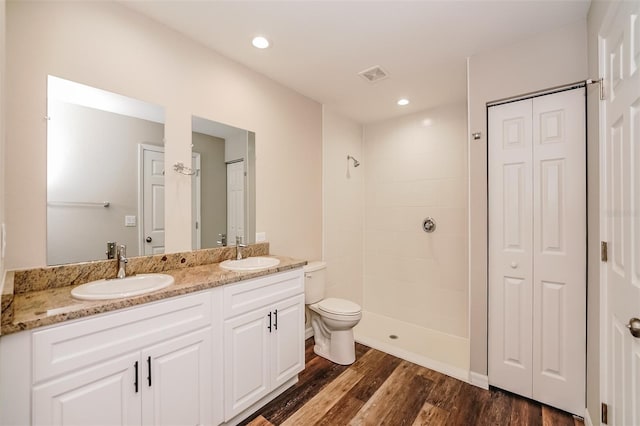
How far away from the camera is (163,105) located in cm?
180

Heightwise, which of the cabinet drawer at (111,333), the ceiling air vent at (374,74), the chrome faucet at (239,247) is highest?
the ceiling air vent at (374,74)

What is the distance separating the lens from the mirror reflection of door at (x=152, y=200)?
5.68 feet

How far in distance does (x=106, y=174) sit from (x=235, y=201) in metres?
0.86

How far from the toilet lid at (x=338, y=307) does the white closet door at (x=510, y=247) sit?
1.03m

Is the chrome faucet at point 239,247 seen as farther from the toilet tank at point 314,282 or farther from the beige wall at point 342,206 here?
the beige wall at point 342,206

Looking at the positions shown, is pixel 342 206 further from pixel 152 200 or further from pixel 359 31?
pixel 152 200

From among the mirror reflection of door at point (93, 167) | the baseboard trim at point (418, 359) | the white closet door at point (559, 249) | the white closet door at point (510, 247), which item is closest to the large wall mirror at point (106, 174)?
the mirror reflection of door at point (93, 167)

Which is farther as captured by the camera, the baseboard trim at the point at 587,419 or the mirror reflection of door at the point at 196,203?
the mirror reflection of door at the point at 196,203

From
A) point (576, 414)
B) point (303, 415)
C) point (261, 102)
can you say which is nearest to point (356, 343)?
point (303, 415)

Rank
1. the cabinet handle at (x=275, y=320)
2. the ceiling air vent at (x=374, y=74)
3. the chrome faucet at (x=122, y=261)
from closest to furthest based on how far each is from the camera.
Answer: the chrome faucet at (x=122, y=261) < the cabinet handle at (x=275, y=320) < the ceiling air vent at (x=374, y=74)

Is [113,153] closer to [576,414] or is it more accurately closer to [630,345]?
[630,345]

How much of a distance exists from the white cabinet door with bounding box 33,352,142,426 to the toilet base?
1538 mm

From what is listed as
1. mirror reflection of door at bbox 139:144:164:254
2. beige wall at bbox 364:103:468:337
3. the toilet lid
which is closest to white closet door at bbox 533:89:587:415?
beige wall at bbox 364:103:468:337

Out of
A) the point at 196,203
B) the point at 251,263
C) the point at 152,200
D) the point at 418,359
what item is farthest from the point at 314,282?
the point at 152,200
